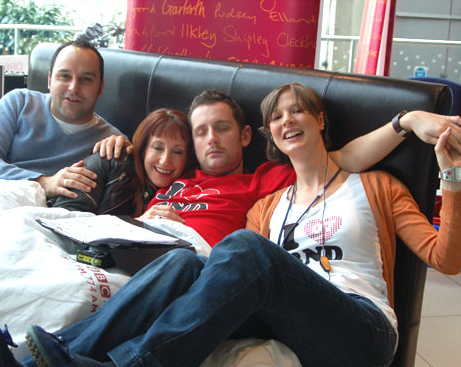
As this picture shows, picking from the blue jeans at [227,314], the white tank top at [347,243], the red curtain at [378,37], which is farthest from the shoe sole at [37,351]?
the red curtain at [378,37]

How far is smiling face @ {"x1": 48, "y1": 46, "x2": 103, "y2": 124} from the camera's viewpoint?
7.14 feet

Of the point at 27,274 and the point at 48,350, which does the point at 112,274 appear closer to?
the point at 27,274

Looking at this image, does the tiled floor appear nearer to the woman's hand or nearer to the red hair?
the woman's hand

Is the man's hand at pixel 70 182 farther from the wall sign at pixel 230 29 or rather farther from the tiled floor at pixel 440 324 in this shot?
the tiled floor at pixel 440 324

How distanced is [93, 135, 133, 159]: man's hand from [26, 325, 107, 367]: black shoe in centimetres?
99

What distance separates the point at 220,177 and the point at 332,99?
A: 450 millimetres

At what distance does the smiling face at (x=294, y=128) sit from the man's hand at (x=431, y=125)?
0.25 metres

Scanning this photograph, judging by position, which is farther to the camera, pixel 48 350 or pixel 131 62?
pixel 131 62

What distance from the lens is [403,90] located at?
158 centimetres

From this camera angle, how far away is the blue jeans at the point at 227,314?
1.11 m

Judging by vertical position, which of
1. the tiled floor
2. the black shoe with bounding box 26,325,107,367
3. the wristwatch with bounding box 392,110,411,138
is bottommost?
the tiled floor

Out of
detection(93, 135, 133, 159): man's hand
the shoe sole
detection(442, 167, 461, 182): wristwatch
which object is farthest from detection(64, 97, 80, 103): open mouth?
detection(442, 167, 461, 182): wristwatch

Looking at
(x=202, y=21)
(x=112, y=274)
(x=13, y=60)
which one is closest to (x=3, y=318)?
(x=112, y=274)

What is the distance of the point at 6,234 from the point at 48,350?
1.56 feet
